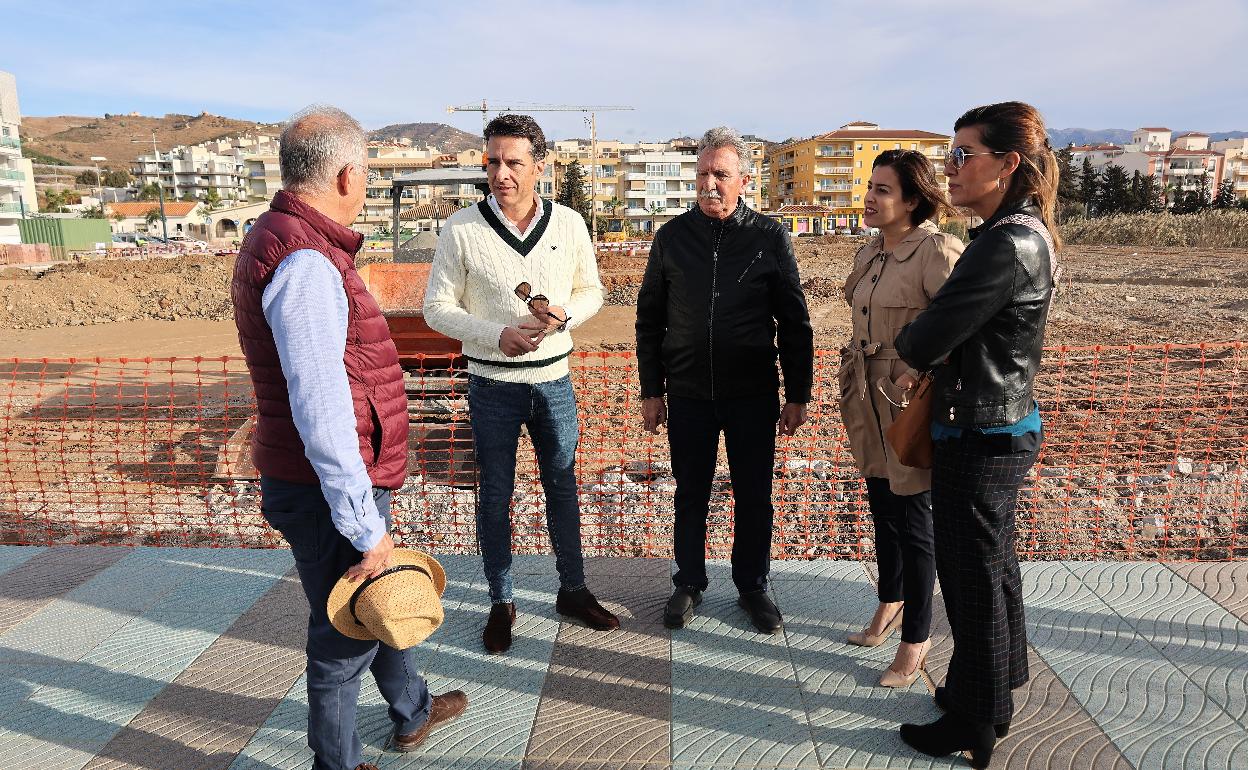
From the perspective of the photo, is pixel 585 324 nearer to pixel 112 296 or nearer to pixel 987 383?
pixel 112 296

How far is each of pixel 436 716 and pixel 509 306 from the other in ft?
4.26

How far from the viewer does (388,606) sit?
5.71ft

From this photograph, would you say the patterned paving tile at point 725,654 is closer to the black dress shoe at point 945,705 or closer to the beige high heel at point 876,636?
the beige high heel at point 876,636

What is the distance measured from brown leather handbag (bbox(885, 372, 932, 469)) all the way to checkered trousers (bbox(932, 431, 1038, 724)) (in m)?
0.05

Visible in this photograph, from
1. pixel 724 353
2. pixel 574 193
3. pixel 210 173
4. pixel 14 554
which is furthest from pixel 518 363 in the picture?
pixel 210 173

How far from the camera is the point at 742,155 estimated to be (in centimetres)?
281

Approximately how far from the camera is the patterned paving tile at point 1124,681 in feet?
7.22

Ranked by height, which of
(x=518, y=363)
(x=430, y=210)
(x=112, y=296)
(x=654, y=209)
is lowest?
(x=112, y=296)

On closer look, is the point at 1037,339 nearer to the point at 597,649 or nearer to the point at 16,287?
the point at 597,649

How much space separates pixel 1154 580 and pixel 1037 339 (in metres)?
1.92

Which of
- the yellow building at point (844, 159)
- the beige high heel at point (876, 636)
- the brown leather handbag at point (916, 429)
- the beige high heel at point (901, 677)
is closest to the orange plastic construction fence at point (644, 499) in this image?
the beige high heel at point (876, 636)

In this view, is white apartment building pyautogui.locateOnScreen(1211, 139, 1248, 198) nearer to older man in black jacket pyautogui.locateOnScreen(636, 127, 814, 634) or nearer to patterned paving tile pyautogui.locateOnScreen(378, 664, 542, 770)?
older man in black jacket pyautogui.locateOnScreen(636, 127, 814, 634)

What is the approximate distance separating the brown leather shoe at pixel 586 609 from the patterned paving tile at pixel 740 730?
1.47ft

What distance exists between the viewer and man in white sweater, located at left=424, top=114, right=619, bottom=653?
2.61 metres
